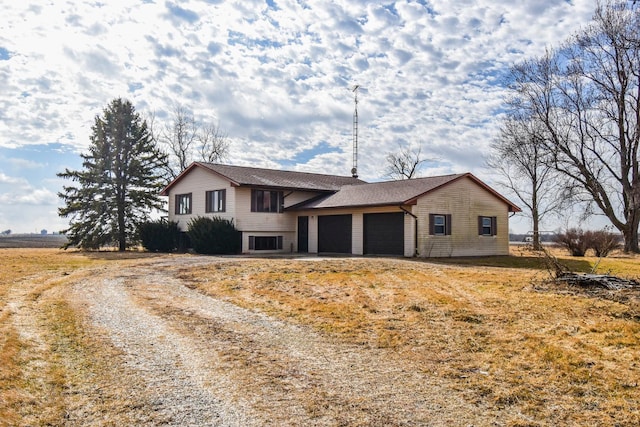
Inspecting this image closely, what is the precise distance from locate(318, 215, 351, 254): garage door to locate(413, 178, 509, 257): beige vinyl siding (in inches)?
169

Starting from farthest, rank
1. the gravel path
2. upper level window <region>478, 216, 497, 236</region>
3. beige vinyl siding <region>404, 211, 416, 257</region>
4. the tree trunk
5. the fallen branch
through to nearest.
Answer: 1. the tree trunk
2. upper level window <region>478, 216, 497, 236</region>
3. beige vinyl siding <region>404, 211, 416, 257</region>
4. the fallen branch
5. the gravel path

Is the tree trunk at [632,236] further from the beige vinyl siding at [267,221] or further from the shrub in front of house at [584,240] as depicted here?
the beige vinyl siding at [267,221]

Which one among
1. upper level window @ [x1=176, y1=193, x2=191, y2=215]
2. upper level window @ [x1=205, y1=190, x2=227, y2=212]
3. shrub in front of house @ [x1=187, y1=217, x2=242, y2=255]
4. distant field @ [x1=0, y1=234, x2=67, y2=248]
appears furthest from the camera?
distant field @ [x1=0, y1=234, x2=67, y2=248]

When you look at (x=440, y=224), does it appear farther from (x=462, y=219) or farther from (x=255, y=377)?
(x=255, y=377)

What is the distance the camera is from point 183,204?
3247 cm

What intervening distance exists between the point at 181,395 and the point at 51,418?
116 centimetres

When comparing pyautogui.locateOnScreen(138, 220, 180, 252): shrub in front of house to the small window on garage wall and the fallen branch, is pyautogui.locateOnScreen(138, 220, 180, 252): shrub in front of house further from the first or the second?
the fallen branch

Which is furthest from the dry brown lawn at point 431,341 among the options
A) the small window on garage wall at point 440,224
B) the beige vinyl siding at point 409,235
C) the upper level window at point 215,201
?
the upper level window at point 215,201

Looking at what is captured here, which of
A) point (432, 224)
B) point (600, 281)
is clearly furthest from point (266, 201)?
point (600, 281)

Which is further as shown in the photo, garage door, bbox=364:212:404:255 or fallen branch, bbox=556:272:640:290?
garage door, bbox=364:212:404:255

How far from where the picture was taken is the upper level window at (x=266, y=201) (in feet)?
92.8

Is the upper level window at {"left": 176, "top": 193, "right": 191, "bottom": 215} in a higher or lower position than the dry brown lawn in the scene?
higher

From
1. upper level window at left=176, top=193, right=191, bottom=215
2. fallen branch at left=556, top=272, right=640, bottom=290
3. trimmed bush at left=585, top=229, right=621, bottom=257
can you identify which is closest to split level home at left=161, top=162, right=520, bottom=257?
upper level window at left=176, top=193, right=191, bottom=215

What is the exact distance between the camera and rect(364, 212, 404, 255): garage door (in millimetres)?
24297
